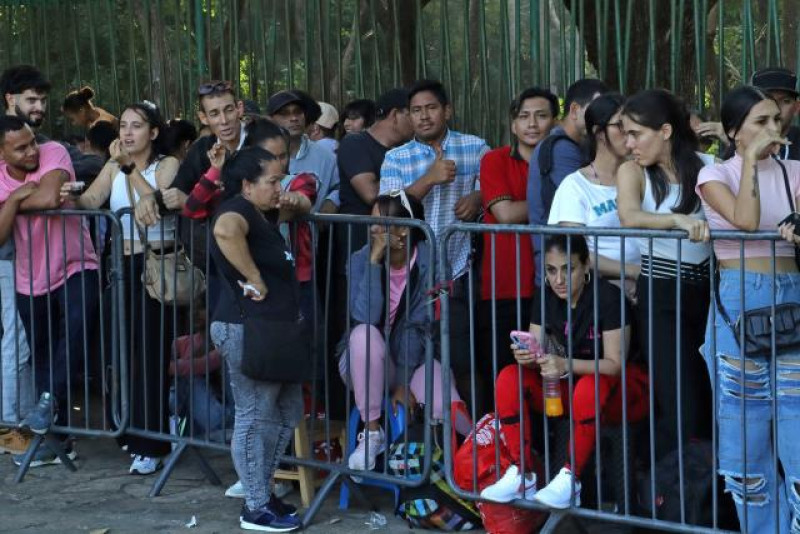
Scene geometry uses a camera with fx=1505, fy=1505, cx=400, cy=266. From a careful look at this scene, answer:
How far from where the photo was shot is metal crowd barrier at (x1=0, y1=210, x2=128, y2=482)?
7812mm

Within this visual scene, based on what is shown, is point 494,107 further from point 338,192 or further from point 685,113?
point 685,113

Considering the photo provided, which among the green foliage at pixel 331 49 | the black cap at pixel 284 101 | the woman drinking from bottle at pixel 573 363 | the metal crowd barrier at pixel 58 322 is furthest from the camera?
the green foliage at pixel 331 49

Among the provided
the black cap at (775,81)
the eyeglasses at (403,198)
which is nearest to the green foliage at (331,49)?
the black cap at (775,81)

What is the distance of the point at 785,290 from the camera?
18.3ft

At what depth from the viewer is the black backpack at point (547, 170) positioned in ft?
22.6

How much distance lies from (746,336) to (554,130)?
1.81m

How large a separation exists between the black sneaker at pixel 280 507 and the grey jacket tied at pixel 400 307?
797mm

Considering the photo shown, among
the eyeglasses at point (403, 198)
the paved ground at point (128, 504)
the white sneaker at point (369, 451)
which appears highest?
the eyeglasses at point (403, 198)

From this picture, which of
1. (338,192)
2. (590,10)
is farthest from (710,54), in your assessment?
(338,192)

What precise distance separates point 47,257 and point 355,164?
1675 millimetres

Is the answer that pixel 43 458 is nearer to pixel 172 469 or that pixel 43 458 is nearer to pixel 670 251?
pixel 172 469

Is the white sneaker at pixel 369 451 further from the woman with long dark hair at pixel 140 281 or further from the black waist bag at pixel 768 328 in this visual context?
the black waist bag at pixel 768 328

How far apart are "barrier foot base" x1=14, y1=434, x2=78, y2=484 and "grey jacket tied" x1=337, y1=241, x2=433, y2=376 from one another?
201 cm

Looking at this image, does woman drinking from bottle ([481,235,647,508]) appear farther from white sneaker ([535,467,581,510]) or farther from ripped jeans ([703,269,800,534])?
ripped jeans ([703,269,800,534])
